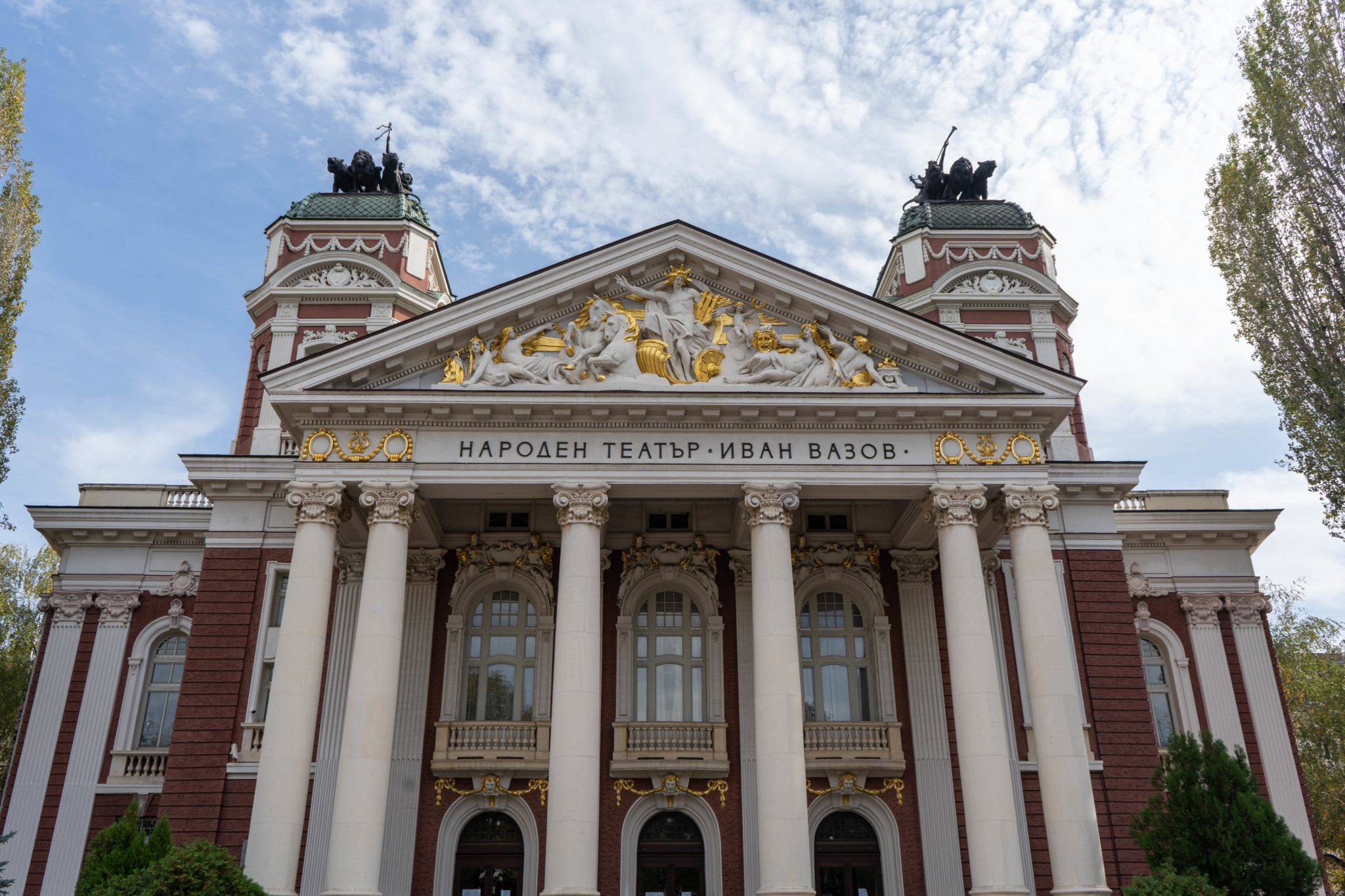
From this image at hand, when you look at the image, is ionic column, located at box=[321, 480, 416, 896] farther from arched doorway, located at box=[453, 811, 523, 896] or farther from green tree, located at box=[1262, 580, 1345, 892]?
green tree, located at box=[1262, 580, 1345, 892]

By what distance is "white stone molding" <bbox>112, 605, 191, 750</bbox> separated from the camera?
29500 mm

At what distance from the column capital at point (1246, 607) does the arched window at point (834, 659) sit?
40.1 ft

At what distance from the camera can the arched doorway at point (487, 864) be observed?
26.0 metres

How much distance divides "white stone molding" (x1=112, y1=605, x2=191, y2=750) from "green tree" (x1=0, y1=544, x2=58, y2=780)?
9.00m

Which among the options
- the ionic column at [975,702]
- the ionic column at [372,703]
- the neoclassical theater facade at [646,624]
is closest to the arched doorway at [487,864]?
the neoclassical theater facade at [646,624]

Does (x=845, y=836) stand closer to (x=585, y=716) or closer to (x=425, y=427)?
(x=585, y=716)

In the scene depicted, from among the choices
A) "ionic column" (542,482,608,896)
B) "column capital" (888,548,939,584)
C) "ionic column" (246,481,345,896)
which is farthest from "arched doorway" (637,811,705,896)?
"column capital" (888,548,939,584)

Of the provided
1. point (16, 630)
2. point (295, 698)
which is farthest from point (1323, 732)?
point (16, 630)

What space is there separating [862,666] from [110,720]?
2149 centimetres

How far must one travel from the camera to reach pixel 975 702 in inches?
890

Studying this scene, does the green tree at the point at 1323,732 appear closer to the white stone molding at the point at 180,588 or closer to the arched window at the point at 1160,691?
the arched window at the point at 1160,691

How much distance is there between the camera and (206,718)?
26266 mm

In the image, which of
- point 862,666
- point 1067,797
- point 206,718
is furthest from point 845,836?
point 206,718

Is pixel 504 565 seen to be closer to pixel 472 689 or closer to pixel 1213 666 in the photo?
pixel 472 689
